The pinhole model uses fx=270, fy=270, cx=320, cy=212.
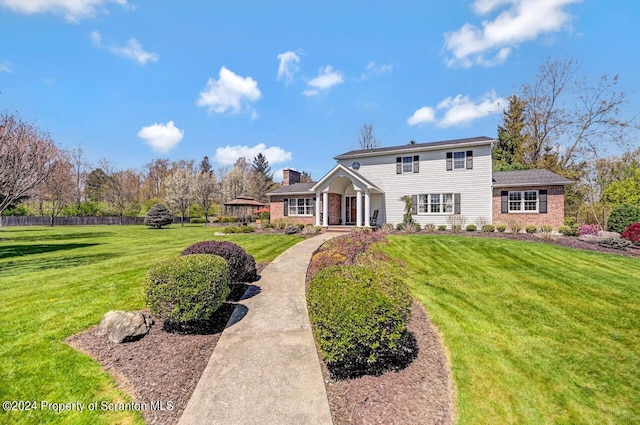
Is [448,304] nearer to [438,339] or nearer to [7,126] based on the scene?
[438,339]

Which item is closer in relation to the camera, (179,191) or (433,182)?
(433,182)

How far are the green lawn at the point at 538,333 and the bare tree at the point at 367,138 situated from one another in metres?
28.6

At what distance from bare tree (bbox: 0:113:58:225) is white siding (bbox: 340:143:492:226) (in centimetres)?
1814

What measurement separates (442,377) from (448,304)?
2.51 metres

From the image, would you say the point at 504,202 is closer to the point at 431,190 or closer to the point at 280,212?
the point at 431,190

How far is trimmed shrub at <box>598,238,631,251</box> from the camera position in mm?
11025

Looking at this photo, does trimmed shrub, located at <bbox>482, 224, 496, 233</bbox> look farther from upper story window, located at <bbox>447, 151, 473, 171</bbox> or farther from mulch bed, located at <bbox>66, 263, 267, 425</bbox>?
mulch bed, located at <bbox>66, 263, 267, 425</bbox>

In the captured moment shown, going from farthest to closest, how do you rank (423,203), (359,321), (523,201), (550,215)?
1. (423,203)
2. (523,201)
3. (550,215)
4. (359,321)

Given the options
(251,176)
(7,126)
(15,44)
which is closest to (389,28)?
(15,44)

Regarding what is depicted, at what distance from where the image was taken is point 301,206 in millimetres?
21906

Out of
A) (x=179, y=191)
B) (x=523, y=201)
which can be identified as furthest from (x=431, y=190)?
(x=179, y=191)

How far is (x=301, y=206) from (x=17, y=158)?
51.3 ft

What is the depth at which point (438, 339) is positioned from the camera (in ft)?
14.8

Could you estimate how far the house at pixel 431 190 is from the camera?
16203 mm
